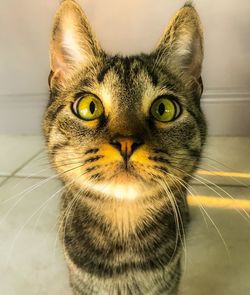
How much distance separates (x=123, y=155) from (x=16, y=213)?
0.72 meters

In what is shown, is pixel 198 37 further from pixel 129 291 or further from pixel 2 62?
pixel 2 62

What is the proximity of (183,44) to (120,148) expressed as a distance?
1.04 ft

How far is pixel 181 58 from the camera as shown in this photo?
0.86 meters

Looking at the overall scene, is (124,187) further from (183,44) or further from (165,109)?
(183,44)

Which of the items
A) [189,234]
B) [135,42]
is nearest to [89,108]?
[189,234]

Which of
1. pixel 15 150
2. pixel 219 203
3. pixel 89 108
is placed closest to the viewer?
pixel 89 108

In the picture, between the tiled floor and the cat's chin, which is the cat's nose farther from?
the tiled floor

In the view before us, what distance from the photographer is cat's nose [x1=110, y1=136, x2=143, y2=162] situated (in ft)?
2.13

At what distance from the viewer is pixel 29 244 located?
3.72 ft

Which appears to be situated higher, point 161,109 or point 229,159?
point 161,109

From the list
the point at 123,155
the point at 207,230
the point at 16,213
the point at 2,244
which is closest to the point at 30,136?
the point at 16,213

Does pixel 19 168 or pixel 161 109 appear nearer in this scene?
pixel 161 109

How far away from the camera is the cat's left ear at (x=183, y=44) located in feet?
2.63

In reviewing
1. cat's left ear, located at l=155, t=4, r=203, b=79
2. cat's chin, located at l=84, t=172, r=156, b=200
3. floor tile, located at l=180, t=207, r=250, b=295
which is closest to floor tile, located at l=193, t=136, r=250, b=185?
floor tile, located at l=180, t=207, r=250, b=295
